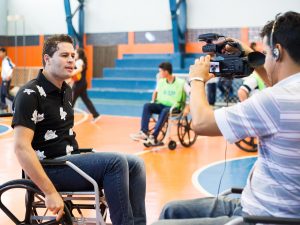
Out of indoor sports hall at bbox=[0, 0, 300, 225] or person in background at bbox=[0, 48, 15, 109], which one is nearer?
indoor sports hall at bbox=[0, 0, 300, 225]

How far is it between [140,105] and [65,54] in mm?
8759

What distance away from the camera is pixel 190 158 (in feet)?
18.5

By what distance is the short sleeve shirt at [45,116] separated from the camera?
240 centimetres

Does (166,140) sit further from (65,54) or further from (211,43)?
(211,43)

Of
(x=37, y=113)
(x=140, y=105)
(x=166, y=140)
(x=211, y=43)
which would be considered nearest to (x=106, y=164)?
(x=37, y=113)

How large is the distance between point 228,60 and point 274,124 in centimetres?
40

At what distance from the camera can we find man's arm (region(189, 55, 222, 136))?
163cm

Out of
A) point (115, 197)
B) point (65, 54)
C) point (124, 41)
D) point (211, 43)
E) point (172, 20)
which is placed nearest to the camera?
point (211, 43)

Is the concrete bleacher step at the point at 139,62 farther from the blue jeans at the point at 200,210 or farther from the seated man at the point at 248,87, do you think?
the blue jeans at the point at 200,210

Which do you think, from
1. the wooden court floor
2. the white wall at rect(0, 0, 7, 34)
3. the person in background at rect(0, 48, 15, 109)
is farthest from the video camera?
the white wall at rect(0, 0, 7, 34)

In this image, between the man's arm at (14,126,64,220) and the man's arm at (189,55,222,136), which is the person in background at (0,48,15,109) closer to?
the man's arm at (14,126,64,220)

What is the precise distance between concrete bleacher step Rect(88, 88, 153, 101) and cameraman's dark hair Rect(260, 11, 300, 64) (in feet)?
34.5

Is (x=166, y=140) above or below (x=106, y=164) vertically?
Answer: below

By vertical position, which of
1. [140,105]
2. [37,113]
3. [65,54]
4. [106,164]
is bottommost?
[140,105]
